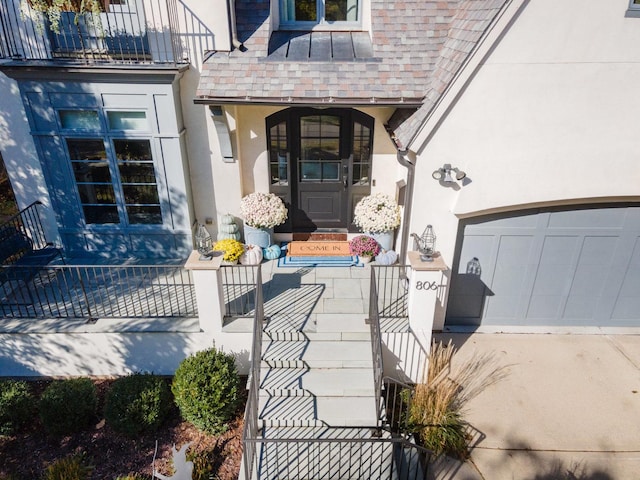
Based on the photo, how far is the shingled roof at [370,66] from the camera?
8.05 m

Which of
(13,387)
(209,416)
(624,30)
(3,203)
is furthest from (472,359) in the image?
(3,203)

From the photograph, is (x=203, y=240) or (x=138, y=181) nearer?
(x=203, y=240)

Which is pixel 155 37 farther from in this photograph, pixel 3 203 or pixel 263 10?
pixel 3 203

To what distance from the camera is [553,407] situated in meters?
7.16

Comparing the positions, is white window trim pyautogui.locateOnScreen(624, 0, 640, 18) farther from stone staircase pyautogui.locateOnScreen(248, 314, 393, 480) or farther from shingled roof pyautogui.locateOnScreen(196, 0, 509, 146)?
stone staircase pyautogui.locateOnScreen(248, 314, 393, 480)

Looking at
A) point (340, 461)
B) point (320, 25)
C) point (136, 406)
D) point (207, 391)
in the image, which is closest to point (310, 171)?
point (320, 25)

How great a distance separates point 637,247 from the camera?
325 inches

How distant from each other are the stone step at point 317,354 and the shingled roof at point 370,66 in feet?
11.6

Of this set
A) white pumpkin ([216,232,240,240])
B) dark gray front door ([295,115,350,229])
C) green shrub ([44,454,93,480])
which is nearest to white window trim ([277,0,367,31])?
dark gray front door ([295,115,350,229])

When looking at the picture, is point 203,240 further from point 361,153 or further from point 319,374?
point 361,153

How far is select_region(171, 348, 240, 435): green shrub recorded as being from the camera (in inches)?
260

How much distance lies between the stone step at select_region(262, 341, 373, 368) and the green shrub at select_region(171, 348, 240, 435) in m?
0.67

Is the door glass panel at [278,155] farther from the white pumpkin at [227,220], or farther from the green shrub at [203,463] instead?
the green shrub at [203,463]

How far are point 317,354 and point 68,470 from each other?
3.74 m
